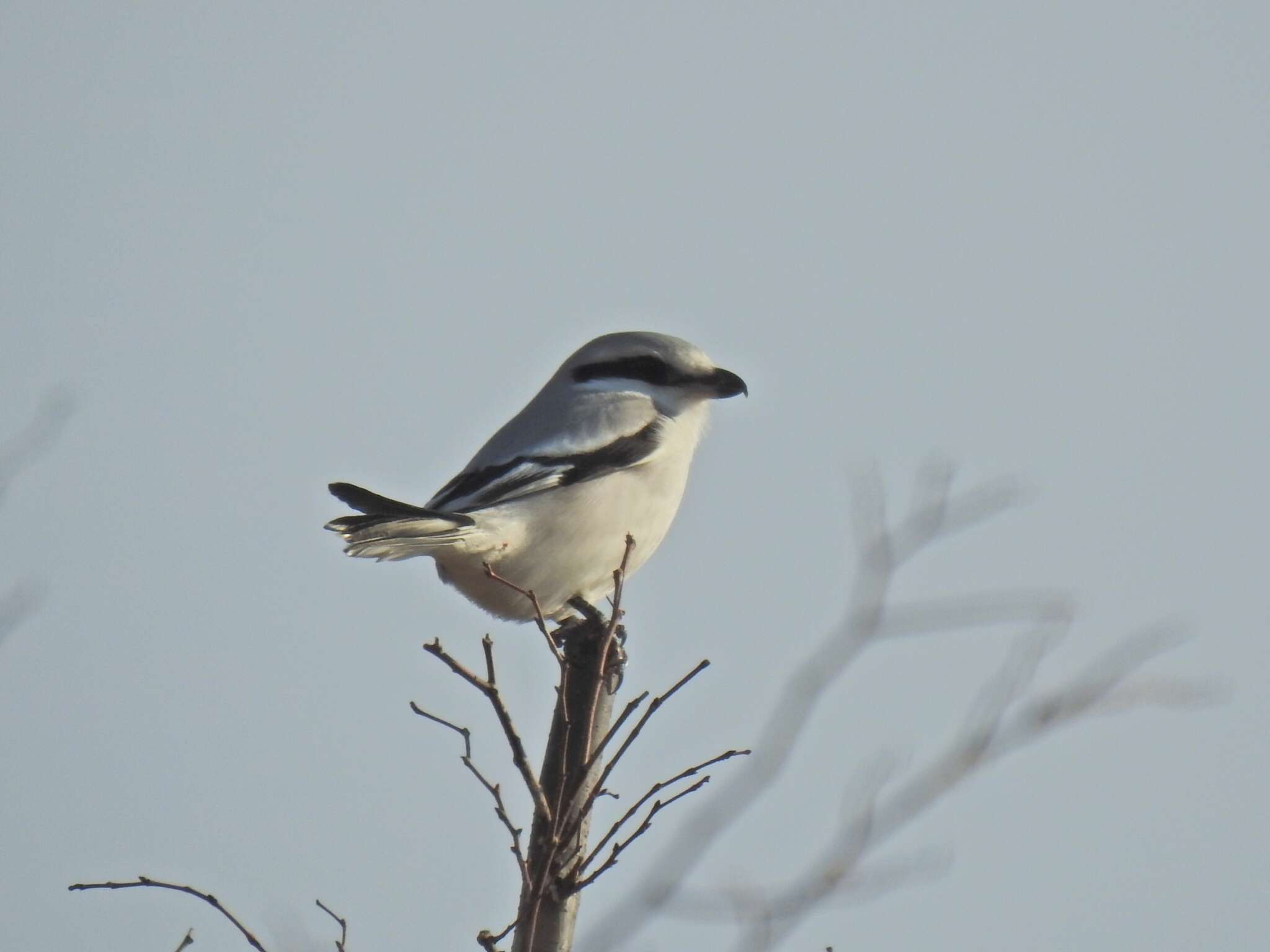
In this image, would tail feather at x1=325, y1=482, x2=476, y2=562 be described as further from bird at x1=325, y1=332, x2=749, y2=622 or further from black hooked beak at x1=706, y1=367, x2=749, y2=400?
black hooked beak at x1=706, y1=367, x2=749, y2=400

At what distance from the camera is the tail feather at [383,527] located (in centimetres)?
323

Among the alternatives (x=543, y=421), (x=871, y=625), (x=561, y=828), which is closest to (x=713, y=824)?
(x=561, y=828)

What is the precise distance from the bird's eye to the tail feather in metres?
1.24

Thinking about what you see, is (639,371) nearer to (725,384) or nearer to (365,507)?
(725,384)

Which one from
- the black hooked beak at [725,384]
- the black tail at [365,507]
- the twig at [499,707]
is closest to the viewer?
the twig at [499,707]

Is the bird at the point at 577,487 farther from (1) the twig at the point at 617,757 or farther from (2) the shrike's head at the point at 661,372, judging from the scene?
(1) the twig at the point at 617,757

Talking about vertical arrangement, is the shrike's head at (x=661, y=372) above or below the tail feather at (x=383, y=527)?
above

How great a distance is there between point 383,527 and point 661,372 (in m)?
1.49

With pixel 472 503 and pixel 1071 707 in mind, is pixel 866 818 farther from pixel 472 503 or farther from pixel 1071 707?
pixel 472 503

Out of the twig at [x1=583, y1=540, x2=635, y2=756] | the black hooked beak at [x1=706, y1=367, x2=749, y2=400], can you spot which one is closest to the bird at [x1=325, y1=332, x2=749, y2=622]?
the black hooked beak at [x1=706, y1=367, x2=749, y2=400]

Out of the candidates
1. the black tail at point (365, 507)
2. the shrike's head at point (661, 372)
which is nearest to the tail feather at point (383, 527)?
the black tail at point (365, 507)

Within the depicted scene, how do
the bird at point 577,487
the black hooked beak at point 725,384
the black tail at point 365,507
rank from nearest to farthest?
the black tail at point 365,507, the bird at point 577,487, the black hooked beak at point 725,384

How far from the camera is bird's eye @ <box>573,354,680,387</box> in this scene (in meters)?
4.54

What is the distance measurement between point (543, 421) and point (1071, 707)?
5.90 ft
